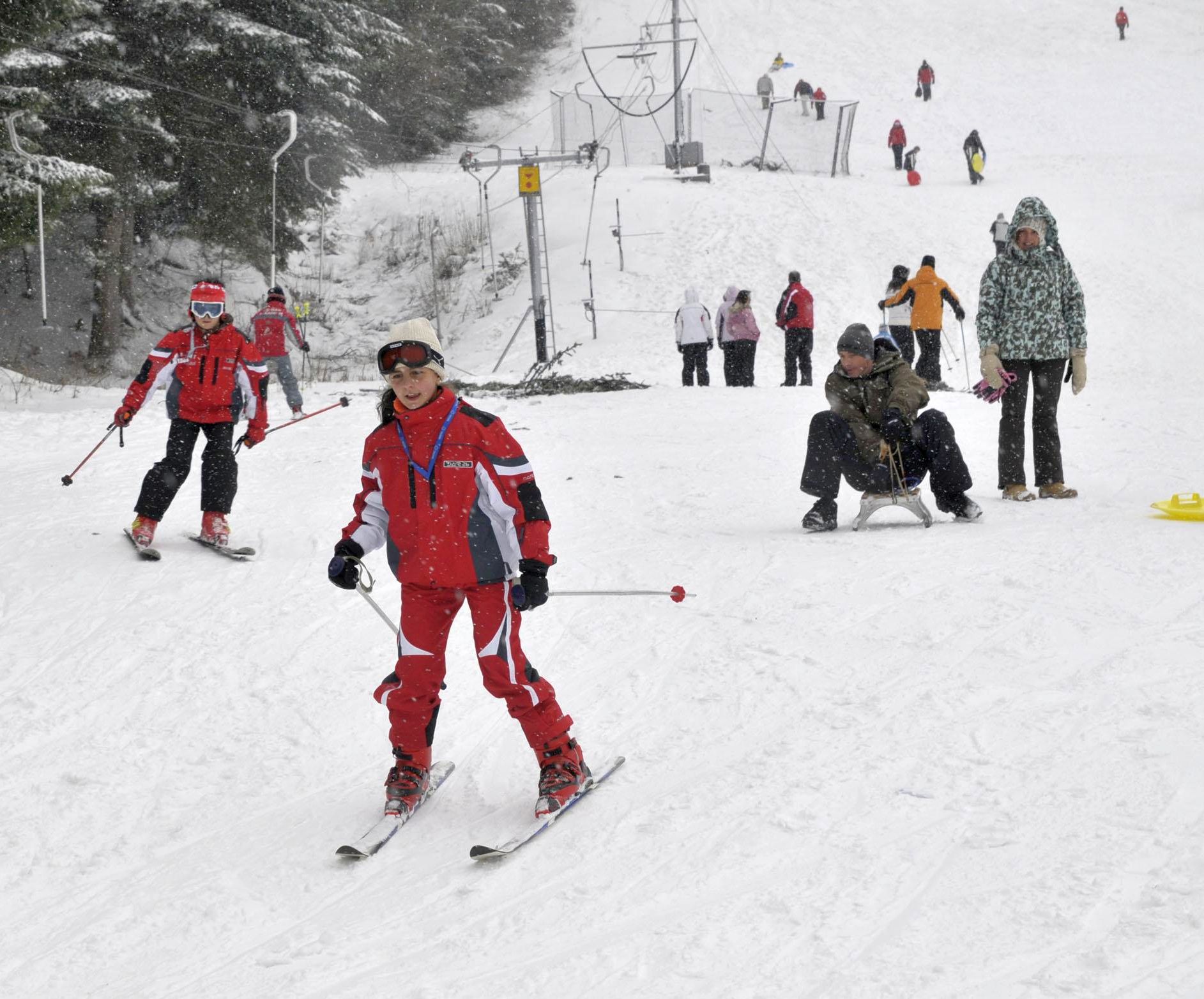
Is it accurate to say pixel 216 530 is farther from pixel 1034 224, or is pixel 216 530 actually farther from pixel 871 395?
pixel 1034 224

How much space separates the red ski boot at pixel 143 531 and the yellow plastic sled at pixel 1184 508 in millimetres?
6218

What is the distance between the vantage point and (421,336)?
3.91 m

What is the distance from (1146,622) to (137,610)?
5.10 m

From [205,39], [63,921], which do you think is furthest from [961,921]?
[205,39]

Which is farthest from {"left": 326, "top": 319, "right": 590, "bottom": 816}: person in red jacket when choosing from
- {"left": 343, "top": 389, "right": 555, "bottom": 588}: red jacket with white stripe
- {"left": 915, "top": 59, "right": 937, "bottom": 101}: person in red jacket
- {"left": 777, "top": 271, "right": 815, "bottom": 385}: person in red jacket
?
{"left": 915, "top": 59, "right": 937, "bottom": 101}: person in red jacket

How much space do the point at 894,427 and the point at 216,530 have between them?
435 centimetres

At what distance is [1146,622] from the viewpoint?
5.12 m

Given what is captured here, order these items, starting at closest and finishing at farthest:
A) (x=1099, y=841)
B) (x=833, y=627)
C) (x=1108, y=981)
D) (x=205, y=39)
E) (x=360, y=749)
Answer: (x=1108, y=981)
(x=1099, y=841)
(x=360, y=749)
(x=833, y=627)
(x=205, y=39)

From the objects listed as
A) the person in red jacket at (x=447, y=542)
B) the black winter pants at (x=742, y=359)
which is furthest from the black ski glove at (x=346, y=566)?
the black winter pants at (x=742, y=359)

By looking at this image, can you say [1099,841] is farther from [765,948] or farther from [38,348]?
[38,348]

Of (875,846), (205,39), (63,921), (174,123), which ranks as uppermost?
(205,39)

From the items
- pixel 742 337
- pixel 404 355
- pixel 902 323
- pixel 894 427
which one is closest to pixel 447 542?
pixel 404 355

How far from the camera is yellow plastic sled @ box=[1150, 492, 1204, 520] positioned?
697cm

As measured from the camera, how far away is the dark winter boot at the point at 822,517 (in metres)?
7.63
